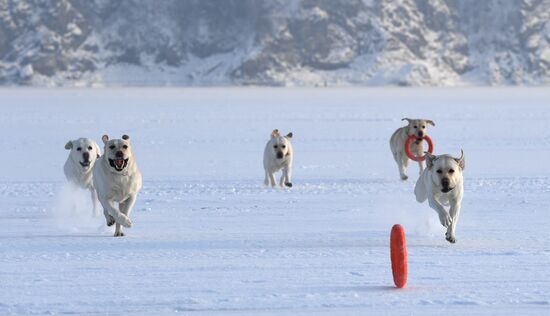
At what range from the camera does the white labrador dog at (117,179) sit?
38.5 feet

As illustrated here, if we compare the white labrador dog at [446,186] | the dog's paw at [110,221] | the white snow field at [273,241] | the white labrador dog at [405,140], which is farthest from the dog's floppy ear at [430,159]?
the white labrador dog at [405,140]

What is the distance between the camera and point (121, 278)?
9383 millimetres

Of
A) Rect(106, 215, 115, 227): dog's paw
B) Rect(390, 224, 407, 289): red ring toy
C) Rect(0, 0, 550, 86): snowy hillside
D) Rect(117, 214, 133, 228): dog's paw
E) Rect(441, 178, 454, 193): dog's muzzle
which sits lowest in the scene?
Rect(106, 215, 115, 227): dog's paw

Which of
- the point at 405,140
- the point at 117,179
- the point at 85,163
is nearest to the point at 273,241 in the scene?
the point at 117,179

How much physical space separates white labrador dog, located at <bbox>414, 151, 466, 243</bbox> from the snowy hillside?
132451 mm

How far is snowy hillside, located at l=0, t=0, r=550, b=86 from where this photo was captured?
149000 mm

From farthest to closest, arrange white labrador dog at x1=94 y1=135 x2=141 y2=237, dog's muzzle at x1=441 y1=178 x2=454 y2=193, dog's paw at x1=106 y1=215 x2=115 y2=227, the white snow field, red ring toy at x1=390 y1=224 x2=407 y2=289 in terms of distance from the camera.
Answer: dog's paw at x1=106 y1=215 x2=115 y2=227 → white labrador dog at x1=94 y1=135 x2=141 y2=237 → dog's muzzle at x1=441 y1=178 x2=454 y2=193 → red ring toy at x1=390 y1=224 x2=407 y2=289 → the white snow field

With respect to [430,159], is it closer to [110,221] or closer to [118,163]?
[118,163]

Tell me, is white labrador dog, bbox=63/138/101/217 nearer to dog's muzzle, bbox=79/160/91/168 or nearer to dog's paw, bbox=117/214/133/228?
dog's muzzle, bbox=79/160/91/168

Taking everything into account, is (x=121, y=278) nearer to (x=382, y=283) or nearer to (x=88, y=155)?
(x=382, y=283)

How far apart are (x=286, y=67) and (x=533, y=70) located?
30.4m

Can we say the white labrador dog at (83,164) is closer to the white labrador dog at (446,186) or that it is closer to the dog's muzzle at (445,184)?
the white labrador dog at (446,186)

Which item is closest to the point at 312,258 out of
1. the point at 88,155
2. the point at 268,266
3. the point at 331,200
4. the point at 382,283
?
the point at 268,266

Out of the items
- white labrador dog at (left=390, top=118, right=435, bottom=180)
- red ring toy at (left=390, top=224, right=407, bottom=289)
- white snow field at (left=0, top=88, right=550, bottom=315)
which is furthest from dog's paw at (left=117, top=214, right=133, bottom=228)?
white labrador dog at (left=390, top=118, right=435, bottom=180)
